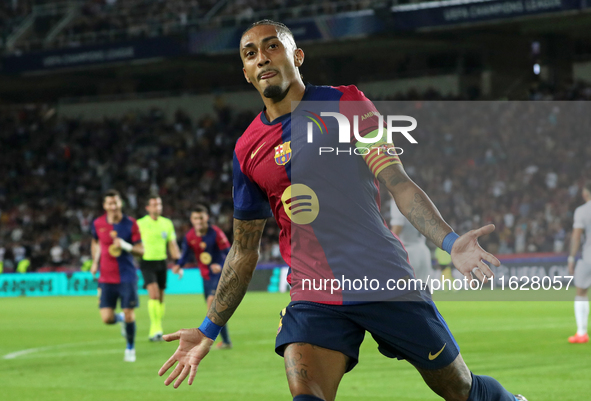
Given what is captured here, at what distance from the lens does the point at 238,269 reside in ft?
15.8

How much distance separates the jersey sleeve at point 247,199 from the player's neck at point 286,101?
33 centimetres

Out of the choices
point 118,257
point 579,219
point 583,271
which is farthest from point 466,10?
point 118,257

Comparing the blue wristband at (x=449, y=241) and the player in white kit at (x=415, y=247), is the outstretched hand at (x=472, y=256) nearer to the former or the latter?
the blue wristband at (x=449, y=241)

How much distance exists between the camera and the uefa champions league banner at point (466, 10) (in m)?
26.9

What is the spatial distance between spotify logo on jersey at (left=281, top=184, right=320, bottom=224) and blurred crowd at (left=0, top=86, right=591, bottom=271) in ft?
51.4

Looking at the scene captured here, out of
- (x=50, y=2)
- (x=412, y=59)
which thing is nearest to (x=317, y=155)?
(x=412, y=59)

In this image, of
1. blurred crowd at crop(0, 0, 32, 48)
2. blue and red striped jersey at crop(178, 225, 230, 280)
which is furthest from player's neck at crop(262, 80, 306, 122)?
blurred crowd at crop(0, 0, 32, 48)

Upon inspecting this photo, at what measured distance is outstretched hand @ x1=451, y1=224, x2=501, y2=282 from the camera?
3.34 metres

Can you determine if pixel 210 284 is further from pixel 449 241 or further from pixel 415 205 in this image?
pixel 449 241

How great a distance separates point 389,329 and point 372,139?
3.01 feet

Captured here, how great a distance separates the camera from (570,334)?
1326cm

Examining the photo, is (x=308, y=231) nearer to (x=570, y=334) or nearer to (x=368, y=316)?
(x=368, y=316)

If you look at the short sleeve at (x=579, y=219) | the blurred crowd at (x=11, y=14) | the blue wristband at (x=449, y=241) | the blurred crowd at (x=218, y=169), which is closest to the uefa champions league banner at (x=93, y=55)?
the blurred crowd at (x=11, y=14)

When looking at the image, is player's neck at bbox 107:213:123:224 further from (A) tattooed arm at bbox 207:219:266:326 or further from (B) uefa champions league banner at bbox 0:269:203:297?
(B) uefa champions league banner at bbox 0:269:203:297
